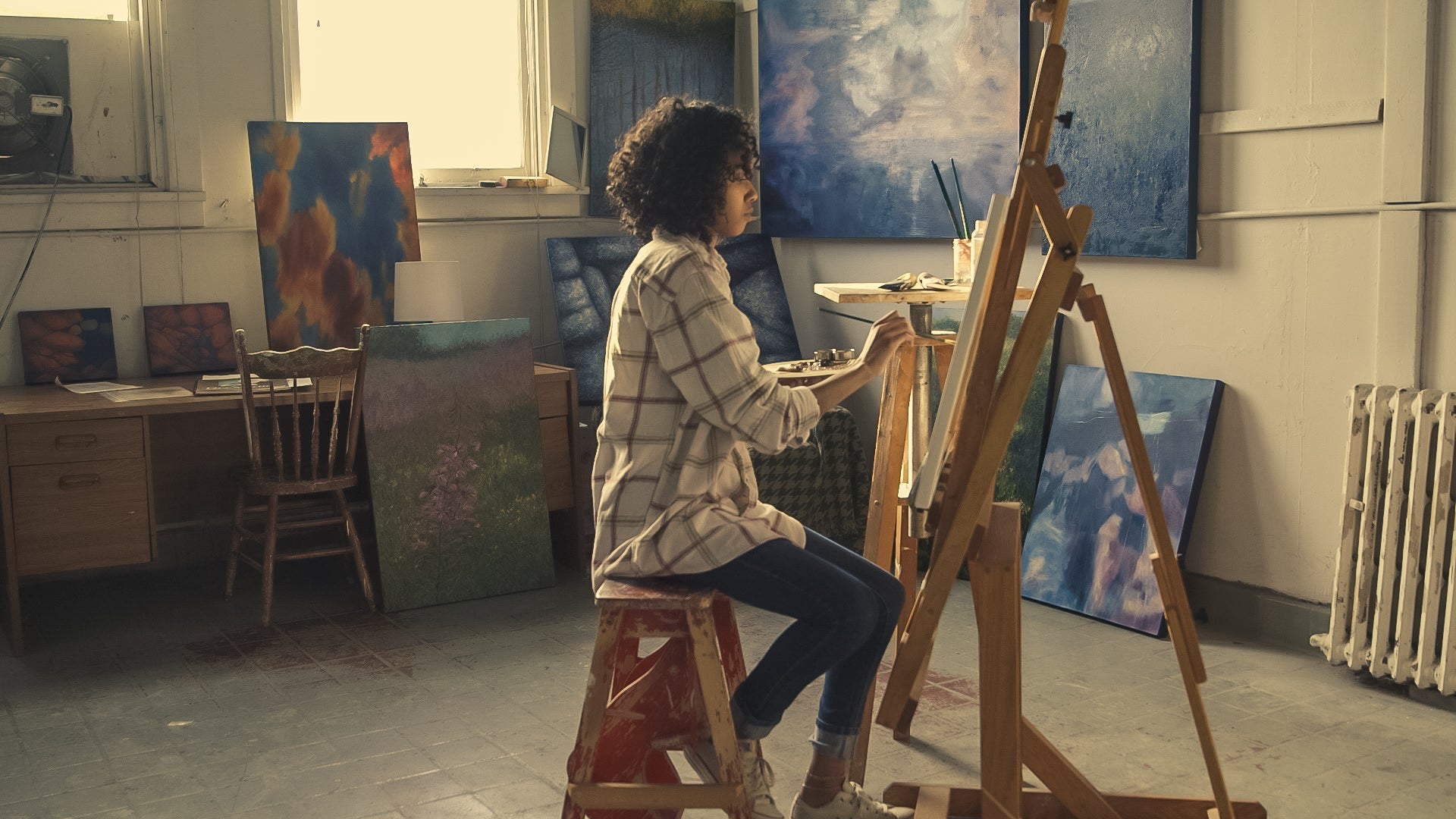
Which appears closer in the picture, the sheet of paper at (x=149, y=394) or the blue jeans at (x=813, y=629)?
the blue jeans at (x=813, y=629)

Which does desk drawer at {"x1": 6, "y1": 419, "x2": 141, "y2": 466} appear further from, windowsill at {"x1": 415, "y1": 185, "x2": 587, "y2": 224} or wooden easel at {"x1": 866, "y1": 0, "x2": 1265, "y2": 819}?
wooden easel at {"x1": 866, "y1": 0, "x2": 1265, "y2": 819}

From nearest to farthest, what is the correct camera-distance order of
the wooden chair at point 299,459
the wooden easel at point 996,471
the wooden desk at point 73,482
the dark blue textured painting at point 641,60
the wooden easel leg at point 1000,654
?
the wooden easel at point 996,471 < the wooden easel leg at point 1000,654 < the wooden desk at point 73,482 < the wooden chair at point 299,459 < the dark blue textured painting at point 641,60

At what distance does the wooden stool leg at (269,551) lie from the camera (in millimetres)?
4410

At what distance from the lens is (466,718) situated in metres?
3.57

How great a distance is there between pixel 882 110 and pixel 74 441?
306cm

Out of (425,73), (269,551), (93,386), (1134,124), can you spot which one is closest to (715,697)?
(269,551)

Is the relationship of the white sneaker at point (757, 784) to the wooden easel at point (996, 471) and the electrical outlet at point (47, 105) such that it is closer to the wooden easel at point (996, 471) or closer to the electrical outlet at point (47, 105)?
the wooden easel at point (996, 471)

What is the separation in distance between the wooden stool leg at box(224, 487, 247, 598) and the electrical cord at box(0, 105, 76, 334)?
3.40 ft

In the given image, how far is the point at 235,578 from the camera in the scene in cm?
500

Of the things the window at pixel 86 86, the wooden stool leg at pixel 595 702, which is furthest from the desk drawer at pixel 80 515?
the wooden stool leg at pixel 595 702

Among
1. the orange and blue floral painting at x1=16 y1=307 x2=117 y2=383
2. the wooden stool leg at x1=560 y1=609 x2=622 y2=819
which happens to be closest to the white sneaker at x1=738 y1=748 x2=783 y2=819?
the wooden stool leg at x1=560 y1=609 x2=622 y2=819

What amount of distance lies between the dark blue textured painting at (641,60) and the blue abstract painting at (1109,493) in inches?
88.4

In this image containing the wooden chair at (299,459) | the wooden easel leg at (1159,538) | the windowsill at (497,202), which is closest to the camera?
the wooden easel leg at (1159,538)

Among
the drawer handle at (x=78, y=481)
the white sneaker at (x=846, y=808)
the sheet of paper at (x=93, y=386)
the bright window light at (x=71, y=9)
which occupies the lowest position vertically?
the white sneaker at (x=846, y=808)
